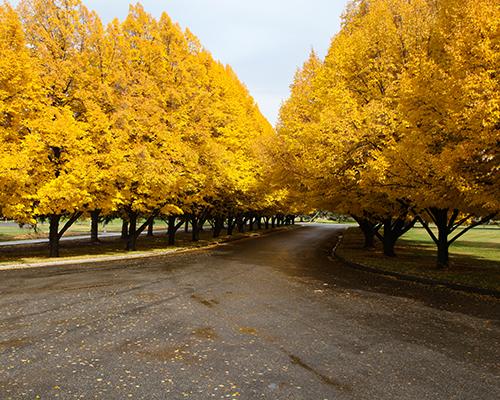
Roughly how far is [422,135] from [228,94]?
1898cm

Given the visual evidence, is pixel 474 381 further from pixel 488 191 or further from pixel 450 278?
pixel 450 278

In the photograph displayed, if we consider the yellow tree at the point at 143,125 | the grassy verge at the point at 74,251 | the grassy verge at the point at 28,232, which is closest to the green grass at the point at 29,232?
the grassy verge at the point at 28,232

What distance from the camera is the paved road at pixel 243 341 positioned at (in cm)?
454

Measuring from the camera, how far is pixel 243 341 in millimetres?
6188

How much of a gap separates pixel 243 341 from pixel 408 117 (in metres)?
9.62

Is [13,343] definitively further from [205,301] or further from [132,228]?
[132,228]

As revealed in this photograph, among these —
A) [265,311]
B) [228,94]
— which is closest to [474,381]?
[265,311]

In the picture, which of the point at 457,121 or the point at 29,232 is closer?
the point at 457,121

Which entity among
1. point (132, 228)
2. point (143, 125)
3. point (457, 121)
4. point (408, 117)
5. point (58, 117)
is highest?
point (143, 125)

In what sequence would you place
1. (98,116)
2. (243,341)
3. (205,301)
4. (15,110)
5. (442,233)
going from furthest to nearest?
(98,116) < (15,110) < (442,233) < (205,301) < (243,341)

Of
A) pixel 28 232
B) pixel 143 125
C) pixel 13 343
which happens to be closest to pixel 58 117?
pixel 143 125

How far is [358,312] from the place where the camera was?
8.22m

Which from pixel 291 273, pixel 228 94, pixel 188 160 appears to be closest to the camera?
pixel 291 273

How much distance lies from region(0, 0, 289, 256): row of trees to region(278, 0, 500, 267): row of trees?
5.98 metres
